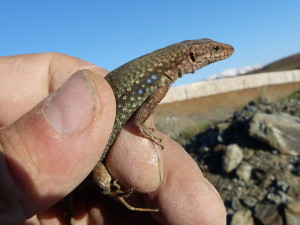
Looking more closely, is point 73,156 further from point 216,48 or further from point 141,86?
point 216,48

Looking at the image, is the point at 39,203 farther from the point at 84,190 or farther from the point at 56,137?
the point at 84,190

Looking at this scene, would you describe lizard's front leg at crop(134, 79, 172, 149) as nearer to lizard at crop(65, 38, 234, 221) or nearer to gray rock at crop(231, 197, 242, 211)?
lizard at crop(65, 38, 234, 221)

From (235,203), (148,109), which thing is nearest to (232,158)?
(235,203)

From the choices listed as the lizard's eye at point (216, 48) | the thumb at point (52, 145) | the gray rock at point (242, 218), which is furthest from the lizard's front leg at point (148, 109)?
the gray rock at point (242, 218)

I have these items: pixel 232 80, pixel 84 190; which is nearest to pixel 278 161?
pixel 84 190

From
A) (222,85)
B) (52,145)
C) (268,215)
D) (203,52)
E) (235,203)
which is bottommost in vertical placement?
(222,85)

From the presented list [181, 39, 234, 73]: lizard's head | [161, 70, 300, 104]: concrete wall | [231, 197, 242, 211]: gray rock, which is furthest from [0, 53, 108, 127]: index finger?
[161, 70, 300, 104]: concrete wall

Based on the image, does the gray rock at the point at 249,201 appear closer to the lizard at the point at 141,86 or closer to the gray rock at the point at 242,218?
the gray rock at the point at 242,218
